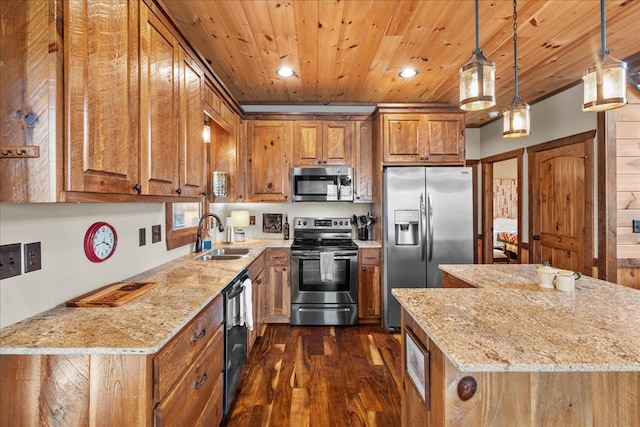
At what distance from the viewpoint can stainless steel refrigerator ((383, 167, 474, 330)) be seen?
3.31m

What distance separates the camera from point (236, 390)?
223cm

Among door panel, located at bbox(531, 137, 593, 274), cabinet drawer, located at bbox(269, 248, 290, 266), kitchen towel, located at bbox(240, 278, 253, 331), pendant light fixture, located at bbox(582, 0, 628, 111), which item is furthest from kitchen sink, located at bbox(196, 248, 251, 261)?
door panel, located at bbox(531, 137, 593, 274)

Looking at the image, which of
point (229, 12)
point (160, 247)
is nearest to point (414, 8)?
point (229, 12)

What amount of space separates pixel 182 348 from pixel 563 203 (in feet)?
13.1

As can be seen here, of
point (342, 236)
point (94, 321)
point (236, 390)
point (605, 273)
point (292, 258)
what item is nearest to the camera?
point (94, 321)

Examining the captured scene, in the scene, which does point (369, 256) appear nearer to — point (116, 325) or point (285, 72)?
point (285, 72)

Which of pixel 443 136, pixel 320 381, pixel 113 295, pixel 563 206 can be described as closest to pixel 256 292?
pixel 320 381

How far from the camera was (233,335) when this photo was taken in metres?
2.04

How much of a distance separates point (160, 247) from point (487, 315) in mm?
2082

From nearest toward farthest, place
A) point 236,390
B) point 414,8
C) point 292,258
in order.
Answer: point 414,8, point 236,390, point 292,258

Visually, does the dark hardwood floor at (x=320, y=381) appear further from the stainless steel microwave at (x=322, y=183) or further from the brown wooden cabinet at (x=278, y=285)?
the stainless steel microwave at (x=322, y=183)

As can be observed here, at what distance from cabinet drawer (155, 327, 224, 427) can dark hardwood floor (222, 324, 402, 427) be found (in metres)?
0.47

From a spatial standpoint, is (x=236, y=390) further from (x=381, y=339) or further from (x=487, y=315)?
(x=487, y=315)

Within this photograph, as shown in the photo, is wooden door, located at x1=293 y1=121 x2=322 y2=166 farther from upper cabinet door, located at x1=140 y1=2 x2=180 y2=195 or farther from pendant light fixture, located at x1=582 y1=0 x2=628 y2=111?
pendant light fixture, located at x1=582 y1=0 x2=628 y2=111
